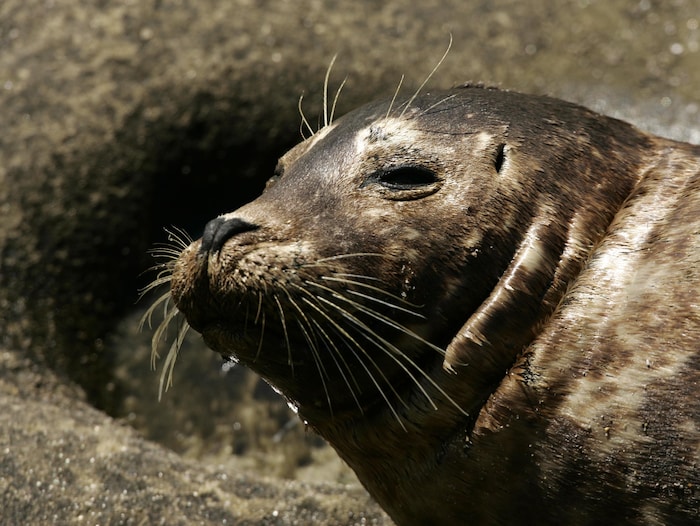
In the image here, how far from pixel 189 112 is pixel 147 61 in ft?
1.51

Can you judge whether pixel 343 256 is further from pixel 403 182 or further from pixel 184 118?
pixel 184 118

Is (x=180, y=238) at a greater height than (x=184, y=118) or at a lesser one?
lesser

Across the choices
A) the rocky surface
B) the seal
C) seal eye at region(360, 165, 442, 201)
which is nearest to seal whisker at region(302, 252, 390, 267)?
the seal

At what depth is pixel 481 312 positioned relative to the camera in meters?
3.19

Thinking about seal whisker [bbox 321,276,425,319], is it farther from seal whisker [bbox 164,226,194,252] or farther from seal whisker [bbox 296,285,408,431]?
seal whisker [bbox 164,226,194,252]

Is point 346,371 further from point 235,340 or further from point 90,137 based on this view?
point 90,137

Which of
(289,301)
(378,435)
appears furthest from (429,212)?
(378,435)

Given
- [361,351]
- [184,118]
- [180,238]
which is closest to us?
[361,351]

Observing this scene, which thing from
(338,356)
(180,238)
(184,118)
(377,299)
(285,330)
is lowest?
(180,238)

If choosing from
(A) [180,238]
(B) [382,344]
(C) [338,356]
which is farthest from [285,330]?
(A) [180,238]

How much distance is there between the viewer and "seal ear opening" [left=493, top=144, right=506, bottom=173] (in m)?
3.40

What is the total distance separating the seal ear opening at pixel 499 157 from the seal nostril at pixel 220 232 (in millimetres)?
833

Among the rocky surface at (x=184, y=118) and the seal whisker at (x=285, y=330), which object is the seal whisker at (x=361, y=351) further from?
the rocky surface at (x=184, y=118)

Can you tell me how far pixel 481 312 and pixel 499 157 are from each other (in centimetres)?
57
